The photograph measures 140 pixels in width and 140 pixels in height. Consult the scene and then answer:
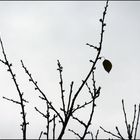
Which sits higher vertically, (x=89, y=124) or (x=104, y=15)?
(x=104, y=15)

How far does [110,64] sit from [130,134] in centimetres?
114

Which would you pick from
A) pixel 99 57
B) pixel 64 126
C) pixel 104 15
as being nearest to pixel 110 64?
pixel 99 57

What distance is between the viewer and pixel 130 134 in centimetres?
370

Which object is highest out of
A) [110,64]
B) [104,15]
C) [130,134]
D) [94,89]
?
[104,15]

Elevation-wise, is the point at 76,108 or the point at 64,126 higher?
the point at 76,108

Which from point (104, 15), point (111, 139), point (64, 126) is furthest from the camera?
point (111, 139)

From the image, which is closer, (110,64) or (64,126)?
(64,126)

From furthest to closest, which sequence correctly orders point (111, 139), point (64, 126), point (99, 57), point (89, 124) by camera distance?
point (111, 139)
point (99, 57)
point (89, 124)
point (64, 126)

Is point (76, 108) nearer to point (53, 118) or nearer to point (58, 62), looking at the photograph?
point (53, 118)

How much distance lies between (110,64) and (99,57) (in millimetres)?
504

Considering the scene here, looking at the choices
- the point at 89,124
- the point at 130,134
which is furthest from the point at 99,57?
the point at 130,134

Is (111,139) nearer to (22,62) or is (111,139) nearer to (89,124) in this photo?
(89,124)

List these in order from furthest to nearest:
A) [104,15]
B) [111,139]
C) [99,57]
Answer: [111,139], [104,15], [99,57]

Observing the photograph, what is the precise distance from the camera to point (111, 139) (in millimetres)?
4285
